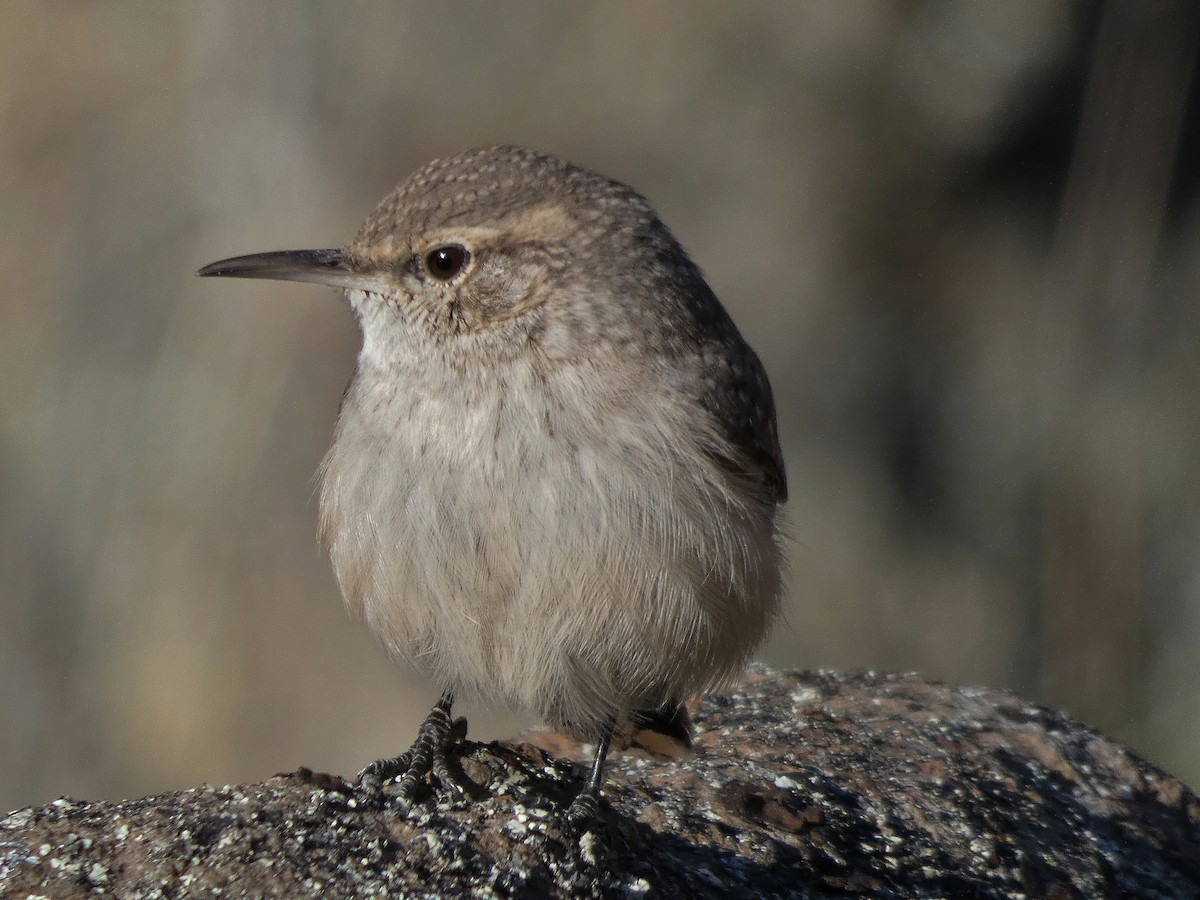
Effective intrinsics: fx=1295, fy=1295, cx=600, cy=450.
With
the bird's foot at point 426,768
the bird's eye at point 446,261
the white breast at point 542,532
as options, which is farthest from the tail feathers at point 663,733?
the bird's eye at point 446,261

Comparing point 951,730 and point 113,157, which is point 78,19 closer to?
point 113,157

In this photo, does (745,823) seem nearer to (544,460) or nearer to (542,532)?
(542,532)

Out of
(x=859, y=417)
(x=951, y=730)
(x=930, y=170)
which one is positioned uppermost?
(x=930, y=170)

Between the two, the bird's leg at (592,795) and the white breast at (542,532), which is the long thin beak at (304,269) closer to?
the white breast at (542,532)

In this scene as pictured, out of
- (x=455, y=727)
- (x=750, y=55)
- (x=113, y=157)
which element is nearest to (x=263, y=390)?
(x=113, y=157)

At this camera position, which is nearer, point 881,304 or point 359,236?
point 359,236
